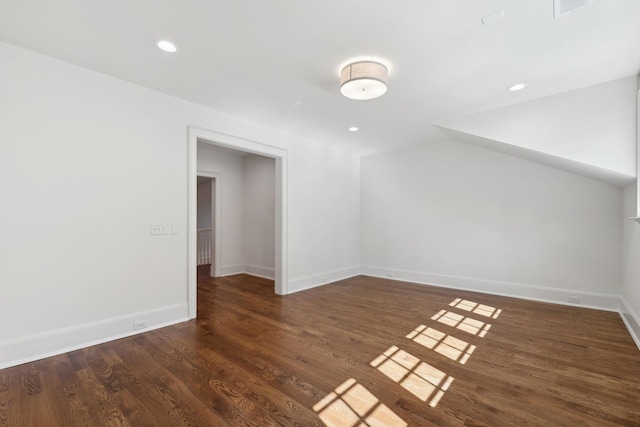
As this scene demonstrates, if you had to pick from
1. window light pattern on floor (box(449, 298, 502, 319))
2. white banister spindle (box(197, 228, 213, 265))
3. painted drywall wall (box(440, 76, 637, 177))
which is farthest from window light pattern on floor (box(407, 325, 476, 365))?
white banister spindle (box(197, 228, 213, 265))

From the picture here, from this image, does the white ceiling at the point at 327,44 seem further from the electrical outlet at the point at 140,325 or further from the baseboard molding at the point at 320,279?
the baseboard molding at the point at 320,279

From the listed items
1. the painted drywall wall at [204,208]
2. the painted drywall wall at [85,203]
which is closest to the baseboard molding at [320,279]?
the painted drywall wall at [85,203]

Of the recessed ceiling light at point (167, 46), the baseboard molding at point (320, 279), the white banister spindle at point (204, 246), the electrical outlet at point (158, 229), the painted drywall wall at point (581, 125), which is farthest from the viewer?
the white banister spindle at point (204, 246)

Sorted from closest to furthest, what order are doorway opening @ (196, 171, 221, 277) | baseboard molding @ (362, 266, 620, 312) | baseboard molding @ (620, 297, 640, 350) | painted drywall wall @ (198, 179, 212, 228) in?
baseboard molding @ (620, 297, 640, 350) < baseboard molding @ (362, 266, 620, 312) < doorway opening @ (196, 171, 221, 277) < painted drywall wall @ (198, 179, 212, 228)

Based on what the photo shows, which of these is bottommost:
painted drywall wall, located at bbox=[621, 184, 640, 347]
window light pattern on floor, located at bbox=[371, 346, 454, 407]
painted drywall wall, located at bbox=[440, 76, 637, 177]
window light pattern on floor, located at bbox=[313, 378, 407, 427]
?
window light pattern on floor, located at bbox=[371, 346, 454, 407]

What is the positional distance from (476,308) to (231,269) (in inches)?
189

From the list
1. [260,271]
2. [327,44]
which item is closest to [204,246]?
[260,271]

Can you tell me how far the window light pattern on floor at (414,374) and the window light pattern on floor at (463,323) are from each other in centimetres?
102

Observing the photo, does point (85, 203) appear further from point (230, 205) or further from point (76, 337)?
point (230, 205)

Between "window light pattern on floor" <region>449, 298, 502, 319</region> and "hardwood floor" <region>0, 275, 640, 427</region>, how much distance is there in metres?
0.08

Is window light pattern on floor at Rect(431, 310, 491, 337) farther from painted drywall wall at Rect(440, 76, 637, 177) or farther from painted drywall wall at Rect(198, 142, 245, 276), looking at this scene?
painted drywall wall at Rect(198, 142, 245, 276)

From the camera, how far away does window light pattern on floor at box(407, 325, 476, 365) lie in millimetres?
2529

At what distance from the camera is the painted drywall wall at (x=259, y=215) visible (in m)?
5.91

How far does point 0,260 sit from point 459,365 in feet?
13.0
